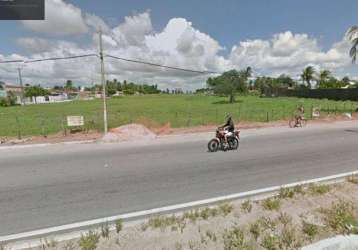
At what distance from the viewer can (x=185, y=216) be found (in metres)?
3.82

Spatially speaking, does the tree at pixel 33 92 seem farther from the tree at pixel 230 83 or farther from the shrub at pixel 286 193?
the shrub at pixel 286 193

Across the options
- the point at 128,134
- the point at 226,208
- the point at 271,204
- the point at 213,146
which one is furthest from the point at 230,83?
the point at 226,208

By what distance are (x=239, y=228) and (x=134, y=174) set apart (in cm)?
351

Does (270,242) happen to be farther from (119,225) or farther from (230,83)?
(230,83)

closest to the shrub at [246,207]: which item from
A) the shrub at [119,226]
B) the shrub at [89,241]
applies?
the shrub at [119,226]

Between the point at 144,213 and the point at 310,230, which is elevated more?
the point at 310,230

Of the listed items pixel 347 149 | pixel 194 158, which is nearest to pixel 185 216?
pixel 194 158

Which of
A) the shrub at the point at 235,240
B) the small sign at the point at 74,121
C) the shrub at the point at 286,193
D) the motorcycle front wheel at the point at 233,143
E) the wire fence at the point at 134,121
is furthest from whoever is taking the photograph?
the wire fence at the point at 134,121

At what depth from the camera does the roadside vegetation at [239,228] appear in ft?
10.2

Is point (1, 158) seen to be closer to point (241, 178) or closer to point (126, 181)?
point (126, 181)

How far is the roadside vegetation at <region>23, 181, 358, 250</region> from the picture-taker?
10.2 feet

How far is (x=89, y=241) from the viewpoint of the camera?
10.3ft

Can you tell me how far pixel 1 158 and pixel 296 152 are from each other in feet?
33.2

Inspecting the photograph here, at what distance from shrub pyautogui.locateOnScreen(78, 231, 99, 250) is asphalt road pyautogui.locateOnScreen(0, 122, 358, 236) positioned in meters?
0.89
